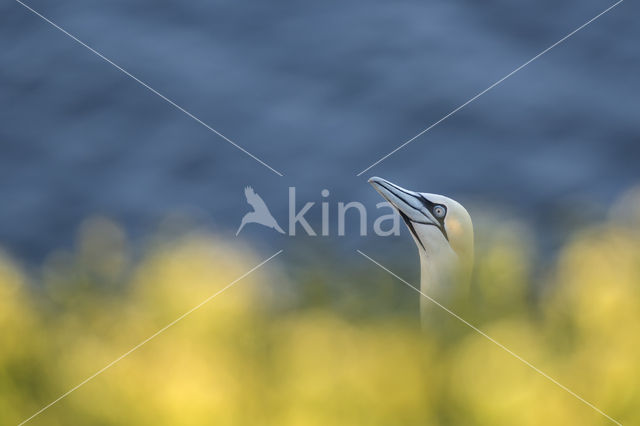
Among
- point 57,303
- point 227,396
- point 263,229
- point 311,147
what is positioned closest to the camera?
point 227,396

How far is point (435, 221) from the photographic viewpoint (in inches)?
142

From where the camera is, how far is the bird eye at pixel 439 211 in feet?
11.7

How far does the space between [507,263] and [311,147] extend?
3.84m

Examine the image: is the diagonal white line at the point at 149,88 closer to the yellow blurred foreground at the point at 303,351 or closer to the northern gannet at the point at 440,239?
the northern gannet at the point at 440,239

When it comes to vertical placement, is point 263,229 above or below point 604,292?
below

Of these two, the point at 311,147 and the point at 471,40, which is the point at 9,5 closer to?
the point at 311,147

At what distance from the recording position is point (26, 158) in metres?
5.48

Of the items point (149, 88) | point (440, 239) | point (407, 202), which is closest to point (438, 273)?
point (440, 239)

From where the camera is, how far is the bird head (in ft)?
11.4

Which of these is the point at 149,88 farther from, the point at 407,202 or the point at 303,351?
the point at 303,351

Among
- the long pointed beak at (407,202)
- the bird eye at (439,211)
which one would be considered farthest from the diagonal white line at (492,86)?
the bird eye at (439,211)

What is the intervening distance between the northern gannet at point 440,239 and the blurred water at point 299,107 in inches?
45.3

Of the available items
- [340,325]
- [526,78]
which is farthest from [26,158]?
[340,325]

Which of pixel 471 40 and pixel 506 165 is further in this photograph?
pixel 471 40
